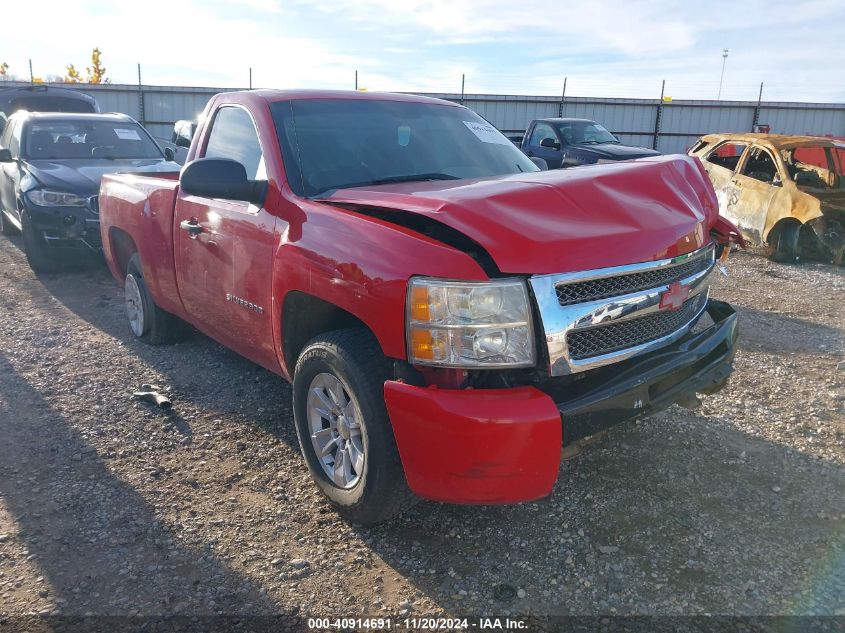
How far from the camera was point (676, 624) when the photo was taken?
240cm

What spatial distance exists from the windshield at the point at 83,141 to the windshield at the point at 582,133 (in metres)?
7.58

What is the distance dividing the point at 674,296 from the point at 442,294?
110 centimetres

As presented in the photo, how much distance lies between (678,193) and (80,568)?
3001 mm

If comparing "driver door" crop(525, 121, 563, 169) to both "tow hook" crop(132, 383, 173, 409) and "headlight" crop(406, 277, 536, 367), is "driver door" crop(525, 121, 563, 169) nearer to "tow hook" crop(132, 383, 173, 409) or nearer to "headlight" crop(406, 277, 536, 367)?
"tow hook" crop(132, 383, 173, 409)

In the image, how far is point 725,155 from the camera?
416 inches

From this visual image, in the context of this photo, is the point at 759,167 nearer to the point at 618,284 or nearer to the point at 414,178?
the point at 414,178

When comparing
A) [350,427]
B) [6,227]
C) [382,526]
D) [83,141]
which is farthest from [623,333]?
[6,227]

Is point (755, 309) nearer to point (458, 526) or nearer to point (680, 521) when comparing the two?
point (680, 521)

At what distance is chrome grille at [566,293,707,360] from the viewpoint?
101 inches

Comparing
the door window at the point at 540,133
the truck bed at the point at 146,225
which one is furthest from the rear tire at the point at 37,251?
the door window at the point at 540,133

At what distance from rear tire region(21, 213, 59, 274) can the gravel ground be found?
10.9 feet

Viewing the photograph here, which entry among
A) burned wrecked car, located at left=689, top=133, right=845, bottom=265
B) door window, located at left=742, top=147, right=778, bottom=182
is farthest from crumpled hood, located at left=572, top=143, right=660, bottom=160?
door window, located at left=742, top=147, right=778, bottom=182

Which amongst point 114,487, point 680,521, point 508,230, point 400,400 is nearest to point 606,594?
point 680,521

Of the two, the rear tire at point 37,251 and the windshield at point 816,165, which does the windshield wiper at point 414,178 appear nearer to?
the rear tire at point 37,251
